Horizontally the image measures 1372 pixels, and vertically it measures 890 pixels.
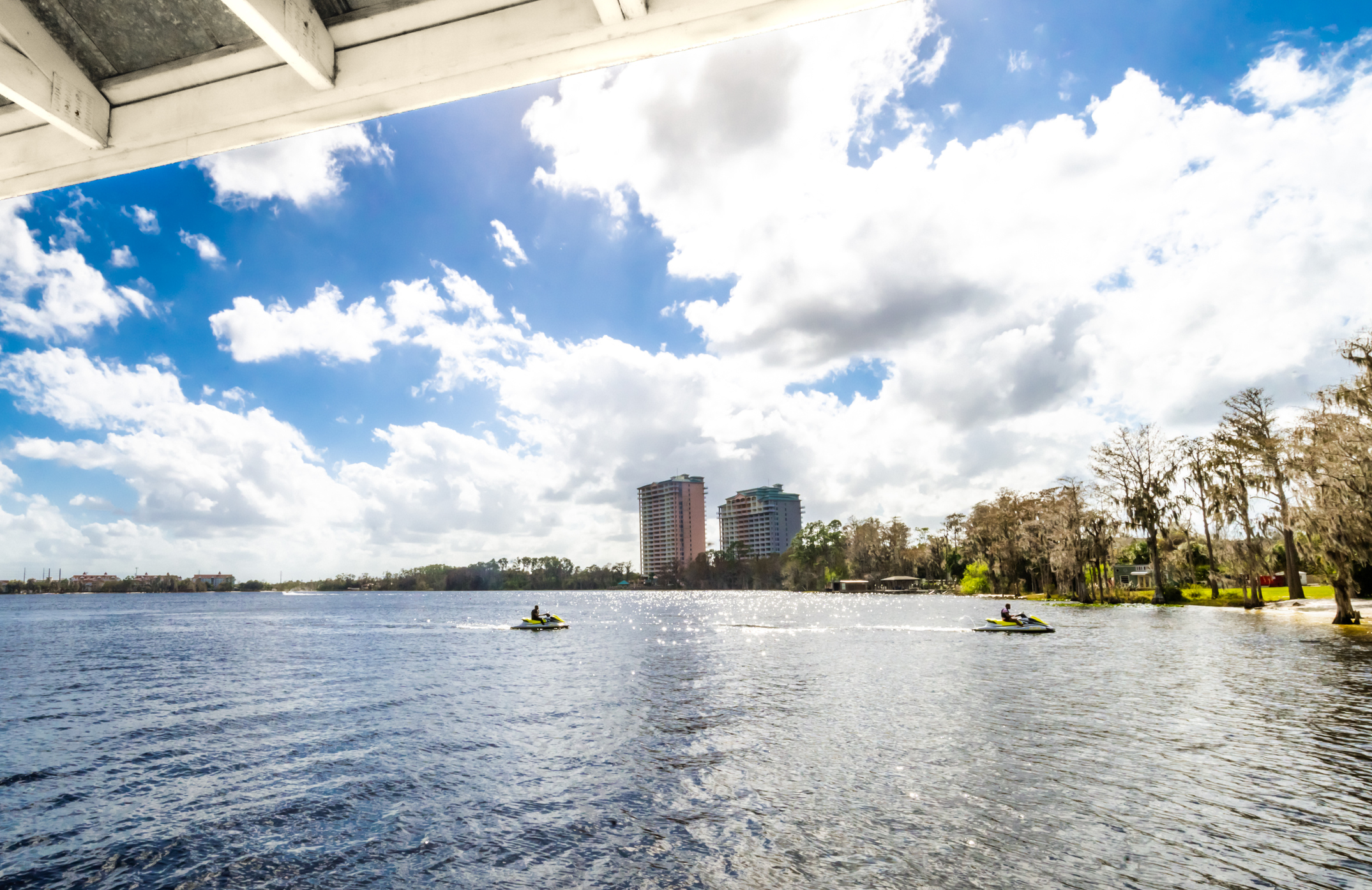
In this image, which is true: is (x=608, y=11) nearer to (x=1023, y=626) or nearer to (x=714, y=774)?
(x=714, y=774)

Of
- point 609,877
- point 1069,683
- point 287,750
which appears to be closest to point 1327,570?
point 1069,683

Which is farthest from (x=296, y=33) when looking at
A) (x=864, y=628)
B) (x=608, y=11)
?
(x=864, y=628)

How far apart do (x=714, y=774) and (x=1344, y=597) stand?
1823 inches

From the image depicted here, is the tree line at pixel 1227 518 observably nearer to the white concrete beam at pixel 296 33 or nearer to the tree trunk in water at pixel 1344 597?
the tree trunk in water at pixel 1344 597

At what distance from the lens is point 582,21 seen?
4738mm

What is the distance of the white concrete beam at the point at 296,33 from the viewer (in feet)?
14.6

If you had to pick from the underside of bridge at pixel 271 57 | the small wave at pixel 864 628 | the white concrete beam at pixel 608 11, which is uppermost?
the underside of bridge at pixel 271 57

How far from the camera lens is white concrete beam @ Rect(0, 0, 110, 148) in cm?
489

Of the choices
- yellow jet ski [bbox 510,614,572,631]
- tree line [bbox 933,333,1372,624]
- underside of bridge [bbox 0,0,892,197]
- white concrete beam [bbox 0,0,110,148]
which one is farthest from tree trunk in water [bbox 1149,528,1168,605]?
white concrete beam [bbox 0,0,110,148]

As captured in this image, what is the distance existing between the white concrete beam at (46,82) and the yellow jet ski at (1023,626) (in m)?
54.9

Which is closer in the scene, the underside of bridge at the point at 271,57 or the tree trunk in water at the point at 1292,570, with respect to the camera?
the underside of bridge at the point at 271,57

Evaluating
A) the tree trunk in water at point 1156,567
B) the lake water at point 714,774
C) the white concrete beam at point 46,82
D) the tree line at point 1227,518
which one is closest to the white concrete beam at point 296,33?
the white concrete beam at point 46,82

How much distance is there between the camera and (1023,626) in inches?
1987

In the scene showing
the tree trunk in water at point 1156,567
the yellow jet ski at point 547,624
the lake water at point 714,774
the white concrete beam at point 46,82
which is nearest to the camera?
the white concrete beam at point 46,82
